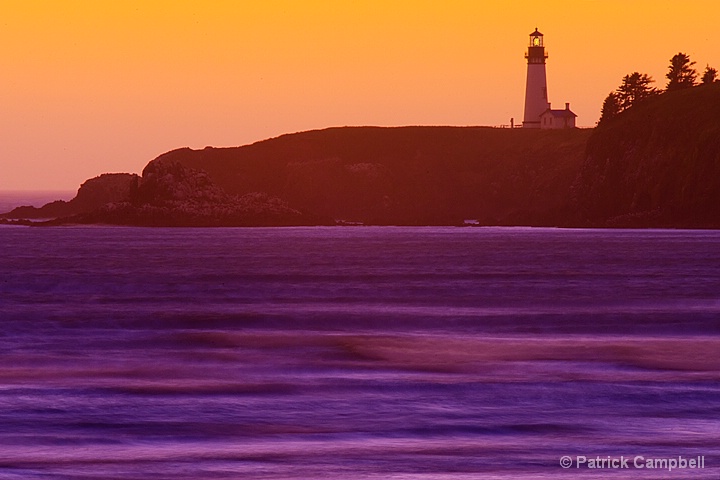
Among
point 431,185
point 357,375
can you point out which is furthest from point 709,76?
point 357,375

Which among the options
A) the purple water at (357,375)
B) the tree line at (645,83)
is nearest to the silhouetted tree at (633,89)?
the tree line at (645,83)

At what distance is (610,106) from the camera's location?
14800 centimetres

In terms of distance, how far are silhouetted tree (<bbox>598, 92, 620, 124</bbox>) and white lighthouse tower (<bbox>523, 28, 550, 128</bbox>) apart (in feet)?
46.9

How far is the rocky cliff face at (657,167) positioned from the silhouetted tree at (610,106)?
34.6 feet

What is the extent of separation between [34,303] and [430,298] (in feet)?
53.0

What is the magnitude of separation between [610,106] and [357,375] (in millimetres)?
126546

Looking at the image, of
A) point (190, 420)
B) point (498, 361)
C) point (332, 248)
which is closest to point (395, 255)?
point (332, 248)

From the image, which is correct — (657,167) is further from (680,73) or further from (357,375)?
(357,375)

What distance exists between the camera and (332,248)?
4040 inches

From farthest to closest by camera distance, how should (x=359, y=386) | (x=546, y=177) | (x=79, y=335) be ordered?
1. (x=546, y=177)
2. (x=79, y=335)
3. (x=359, y=386)

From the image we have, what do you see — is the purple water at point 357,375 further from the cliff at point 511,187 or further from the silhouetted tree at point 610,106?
the silhouetted tree at point 610,106

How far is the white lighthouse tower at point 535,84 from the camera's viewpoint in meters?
161

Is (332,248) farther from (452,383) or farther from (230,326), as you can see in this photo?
(452,383)

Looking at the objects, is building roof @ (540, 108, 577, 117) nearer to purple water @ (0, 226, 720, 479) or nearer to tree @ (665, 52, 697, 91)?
tree @ (665, 52, 697, 91)
